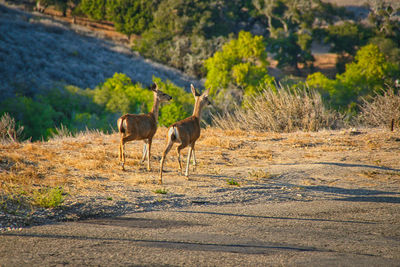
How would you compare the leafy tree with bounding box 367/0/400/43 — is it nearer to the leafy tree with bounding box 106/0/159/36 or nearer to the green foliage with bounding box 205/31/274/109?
the green foliage with bounding box 205/31/274/109

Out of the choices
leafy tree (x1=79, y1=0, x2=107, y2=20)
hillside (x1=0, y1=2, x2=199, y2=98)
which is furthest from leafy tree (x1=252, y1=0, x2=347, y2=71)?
leafy tree (x1=79, y1=0, x2=107, y2=20)

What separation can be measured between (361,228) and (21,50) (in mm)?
50670

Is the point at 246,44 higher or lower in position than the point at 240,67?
higher

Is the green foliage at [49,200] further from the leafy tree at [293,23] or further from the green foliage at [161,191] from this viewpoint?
the leafy tree at [293,23]

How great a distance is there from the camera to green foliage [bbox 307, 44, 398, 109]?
50478 mm

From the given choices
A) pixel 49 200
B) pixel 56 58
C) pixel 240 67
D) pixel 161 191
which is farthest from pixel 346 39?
pixel 49 200

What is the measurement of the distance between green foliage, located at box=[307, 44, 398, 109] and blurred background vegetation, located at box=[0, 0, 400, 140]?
0.13m

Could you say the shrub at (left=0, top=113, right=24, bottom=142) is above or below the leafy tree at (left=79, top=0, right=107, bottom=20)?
below

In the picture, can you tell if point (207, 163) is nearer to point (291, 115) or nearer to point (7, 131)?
point (291, 115)

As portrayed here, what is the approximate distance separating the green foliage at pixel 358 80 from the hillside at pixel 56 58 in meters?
18.7

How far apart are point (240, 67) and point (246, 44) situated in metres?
4.19

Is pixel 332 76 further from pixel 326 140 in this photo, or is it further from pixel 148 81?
pixel 326 140

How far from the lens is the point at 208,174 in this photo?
11.0 metres

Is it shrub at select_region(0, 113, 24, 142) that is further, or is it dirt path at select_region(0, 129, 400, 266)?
shrub at select_region(0, 113, 24, 142)
